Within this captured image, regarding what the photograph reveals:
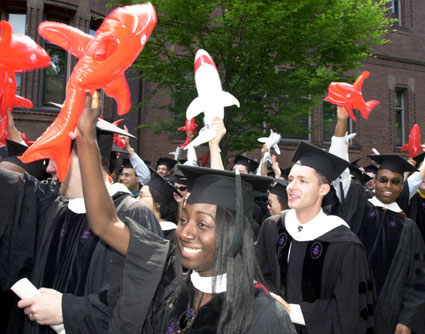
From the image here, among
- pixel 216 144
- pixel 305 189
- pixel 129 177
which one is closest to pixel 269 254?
pixel 305 189

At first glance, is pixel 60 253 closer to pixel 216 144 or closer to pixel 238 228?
pixel 216 144

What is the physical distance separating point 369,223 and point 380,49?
1452 centimetres

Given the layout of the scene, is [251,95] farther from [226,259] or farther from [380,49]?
[380,49]

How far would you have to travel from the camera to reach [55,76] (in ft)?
40.0

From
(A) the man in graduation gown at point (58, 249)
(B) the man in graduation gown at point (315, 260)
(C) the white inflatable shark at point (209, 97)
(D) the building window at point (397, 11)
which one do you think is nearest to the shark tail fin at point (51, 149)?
(A) the man in graduation gown at point (58, 249)

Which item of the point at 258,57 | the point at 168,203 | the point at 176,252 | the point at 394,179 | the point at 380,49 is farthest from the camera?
→ the point at 380,49

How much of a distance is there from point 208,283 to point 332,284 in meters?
1.38

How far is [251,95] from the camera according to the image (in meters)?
9.30

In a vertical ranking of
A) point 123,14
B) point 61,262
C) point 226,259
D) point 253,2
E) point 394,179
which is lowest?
point 61,262

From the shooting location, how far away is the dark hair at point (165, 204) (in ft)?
13.8

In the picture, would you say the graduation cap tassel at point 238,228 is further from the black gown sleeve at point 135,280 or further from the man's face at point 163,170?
the man's face at point 163,170

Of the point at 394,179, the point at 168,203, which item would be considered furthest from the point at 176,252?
the point at 394,179

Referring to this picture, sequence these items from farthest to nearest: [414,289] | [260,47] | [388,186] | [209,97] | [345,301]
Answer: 1. [260,47]
2. [388,186]
3. [414,289]
4. [345,301]
5. [209,97]

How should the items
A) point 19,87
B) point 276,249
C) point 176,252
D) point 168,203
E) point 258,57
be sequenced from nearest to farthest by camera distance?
point 176,252 → point 276,249 → point 168,203 → point 258,57 → point 19,87
